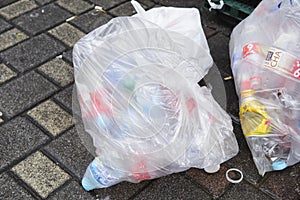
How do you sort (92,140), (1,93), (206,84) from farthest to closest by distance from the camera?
(1,93) → (206,84) → (92,140)

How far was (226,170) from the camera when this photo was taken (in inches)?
73.0

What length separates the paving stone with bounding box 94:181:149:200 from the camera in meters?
1.76

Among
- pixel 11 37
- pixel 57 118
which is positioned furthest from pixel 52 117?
pixel 11 37

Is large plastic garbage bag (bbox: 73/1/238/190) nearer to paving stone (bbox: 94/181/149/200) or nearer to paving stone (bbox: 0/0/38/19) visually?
paving stone (bbox: 94/181/149/200)

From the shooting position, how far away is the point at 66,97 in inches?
84.2

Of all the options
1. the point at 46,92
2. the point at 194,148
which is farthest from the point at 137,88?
the point at 46,92

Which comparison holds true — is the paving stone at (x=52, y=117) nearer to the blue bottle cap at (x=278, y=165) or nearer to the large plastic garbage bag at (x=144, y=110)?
the large plastic garbage bag at (x=144, y=110)

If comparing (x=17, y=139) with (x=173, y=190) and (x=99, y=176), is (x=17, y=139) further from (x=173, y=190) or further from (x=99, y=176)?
(x=173, y=190)

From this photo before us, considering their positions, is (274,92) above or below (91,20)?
above

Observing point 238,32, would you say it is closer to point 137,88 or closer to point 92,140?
point 137,88

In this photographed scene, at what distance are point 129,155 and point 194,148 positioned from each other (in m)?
0.25

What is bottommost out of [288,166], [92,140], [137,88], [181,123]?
[288,166]

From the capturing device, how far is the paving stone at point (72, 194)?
5.75 feet

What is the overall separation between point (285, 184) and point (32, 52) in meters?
1.35
